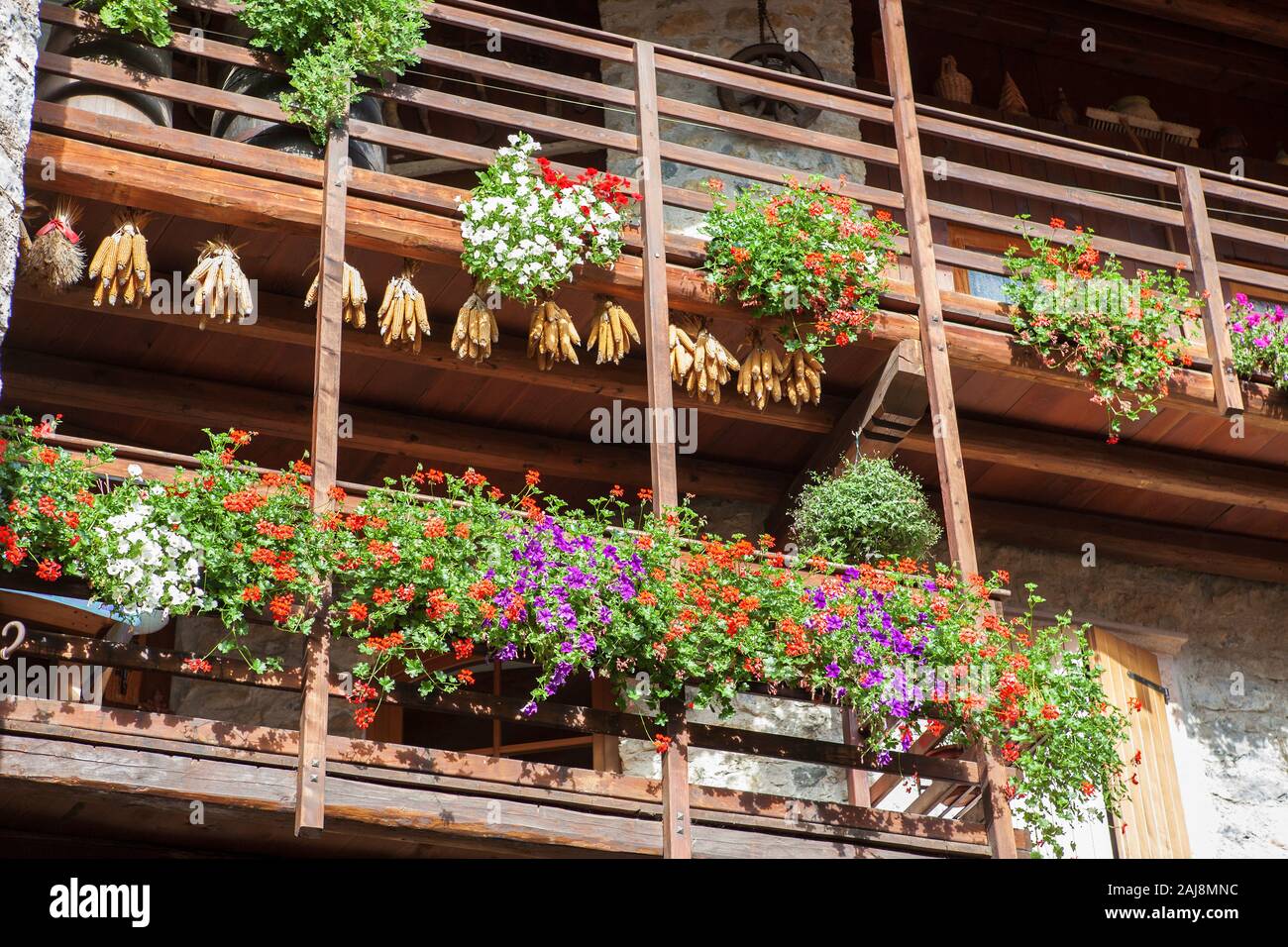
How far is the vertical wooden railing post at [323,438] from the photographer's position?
660cm

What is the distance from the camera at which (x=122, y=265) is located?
7785mm

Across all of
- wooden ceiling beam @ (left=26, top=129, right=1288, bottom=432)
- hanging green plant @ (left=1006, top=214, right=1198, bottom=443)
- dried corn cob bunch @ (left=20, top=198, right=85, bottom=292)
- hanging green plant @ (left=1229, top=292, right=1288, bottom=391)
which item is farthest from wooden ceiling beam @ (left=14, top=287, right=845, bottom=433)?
hanging green plant @ (left=1229, top=292, right=1288, bottom=391)

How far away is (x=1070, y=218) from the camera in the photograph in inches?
472

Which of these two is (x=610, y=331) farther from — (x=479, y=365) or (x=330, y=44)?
(x=330, y=44)

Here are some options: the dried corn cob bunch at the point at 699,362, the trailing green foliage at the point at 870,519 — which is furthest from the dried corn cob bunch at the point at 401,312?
the trailing green foliage at the point at 870,519

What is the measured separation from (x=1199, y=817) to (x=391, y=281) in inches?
211

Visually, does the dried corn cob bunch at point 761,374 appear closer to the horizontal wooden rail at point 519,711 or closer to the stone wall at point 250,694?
the horizontal wooden rail at point 519,711

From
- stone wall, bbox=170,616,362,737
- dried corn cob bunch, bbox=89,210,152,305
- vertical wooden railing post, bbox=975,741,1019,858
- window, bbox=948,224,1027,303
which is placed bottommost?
vertical wooden railing post, bbox=975,741,1019,858

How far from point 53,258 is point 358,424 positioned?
217cm

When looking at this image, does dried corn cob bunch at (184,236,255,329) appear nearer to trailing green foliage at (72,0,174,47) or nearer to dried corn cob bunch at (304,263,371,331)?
dried corn cob bunch at (304,263,371,331)

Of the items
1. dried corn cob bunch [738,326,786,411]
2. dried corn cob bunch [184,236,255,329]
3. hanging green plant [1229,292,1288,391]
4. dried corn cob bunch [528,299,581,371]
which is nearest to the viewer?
dried corn cob bunch [184,236,255,329]

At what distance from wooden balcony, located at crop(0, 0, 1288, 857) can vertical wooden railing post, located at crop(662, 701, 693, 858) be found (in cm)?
2

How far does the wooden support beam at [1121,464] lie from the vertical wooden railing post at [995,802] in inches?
96.5

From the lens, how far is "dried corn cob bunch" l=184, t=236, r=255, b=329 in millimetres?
7891
